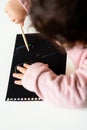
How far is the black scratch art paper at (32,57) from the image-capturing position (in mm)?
660

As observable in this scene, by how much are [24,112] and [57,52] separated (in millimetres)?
167

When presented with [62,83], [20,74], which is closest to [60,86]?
[62,83]

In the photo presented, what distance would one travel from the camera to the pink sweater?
0.60m

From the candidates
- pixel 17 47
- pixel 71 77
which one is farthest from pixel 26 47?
pixel 71 77

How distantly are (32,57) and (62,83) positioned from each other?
14 centimetres

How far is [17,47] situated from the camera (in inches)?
29.6

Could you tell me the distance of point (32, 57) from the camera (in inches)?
28.4

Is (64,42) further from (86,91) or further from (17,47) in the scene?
(17,47)

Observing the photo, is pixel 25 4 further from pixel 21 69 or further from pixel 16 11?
pixel 21 69

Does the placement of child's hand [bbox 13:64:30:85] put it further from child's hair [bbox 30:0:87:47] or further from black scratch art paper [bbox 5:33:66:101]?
child's hair [bbox 30:0:87:47]

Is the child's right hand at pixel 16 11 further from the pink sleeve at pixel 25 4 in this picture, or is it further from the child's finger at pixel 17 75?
the child's finger at pixel 17 75

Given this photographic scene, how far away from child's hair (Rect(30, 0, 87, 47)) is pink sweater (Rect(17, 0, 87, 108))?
7cm

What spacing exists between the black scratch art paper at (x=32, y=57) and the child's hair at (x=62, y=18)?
0.47 feet

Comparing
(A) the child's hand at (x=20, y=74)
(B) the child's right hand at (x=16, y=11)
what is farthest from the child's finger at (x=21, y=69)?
(B) the child's right hand at (x=16, y=11)
